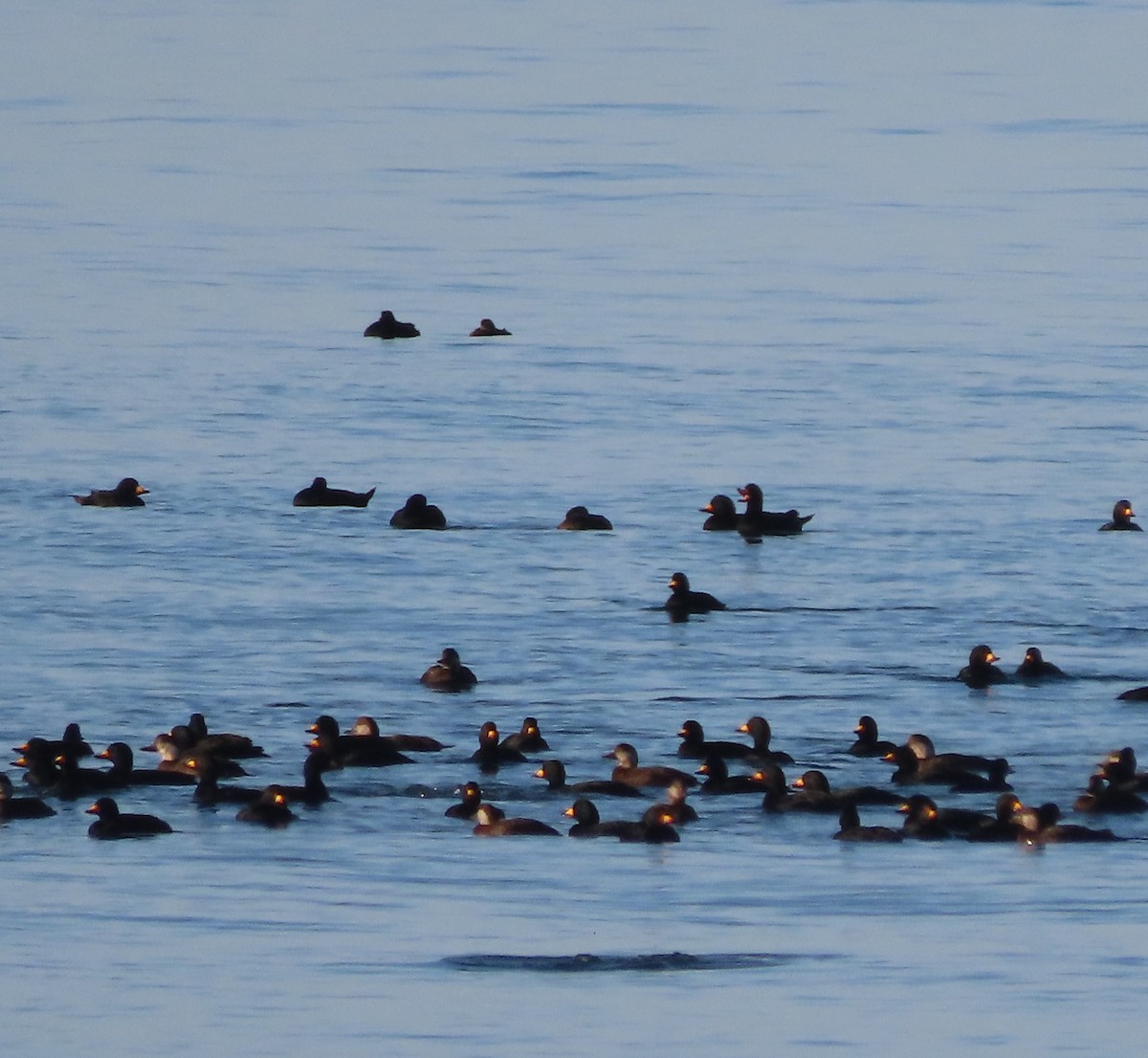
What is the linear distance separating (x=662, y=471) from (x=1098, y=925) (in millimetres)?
16718

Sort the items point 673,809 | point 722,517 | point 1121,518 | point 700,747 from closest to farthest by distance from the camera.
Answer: point 673,809
point 700,747
point 1121,518
point 722,517

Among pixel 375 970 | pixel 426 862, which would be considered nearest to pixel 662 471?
pixel 426 862

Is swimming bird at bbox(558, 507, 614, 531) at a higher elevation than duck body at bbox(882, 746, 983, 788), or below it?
higher

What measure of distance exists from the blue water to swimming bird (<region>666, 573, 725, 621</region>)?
0.50ft

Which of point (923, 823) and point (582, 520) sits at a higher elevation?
point (582, 520)

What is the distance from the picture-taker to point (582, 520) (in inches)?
1208

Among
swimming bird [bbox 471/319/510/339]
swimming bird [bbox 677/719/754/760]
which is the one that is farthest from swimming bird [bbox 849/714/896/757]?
swimming bird [bbox 471/319/510/339]

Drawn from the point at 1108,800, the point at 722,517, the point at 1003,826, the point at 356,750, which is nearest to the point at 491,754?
the point at 356,750

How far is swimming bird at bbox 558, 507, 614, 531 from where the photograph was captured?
3062cm

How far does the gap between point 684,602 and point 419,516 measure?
172 inches

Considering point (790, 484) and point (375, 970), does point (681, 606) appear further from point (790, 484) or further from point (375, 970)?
point (375, 970)

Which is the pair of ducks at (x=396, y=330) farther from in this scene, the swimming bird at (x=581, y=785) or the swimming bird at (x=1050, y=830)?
the swimming bird at (x=1050, y=830)

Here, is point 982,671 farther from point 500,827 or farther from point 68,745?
point 68,745

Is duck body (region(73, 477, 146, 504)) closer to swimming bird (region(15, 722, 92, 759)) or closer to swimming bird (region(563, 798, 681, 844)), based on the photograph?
swimming bird (region(15, 722, 92, 759))
